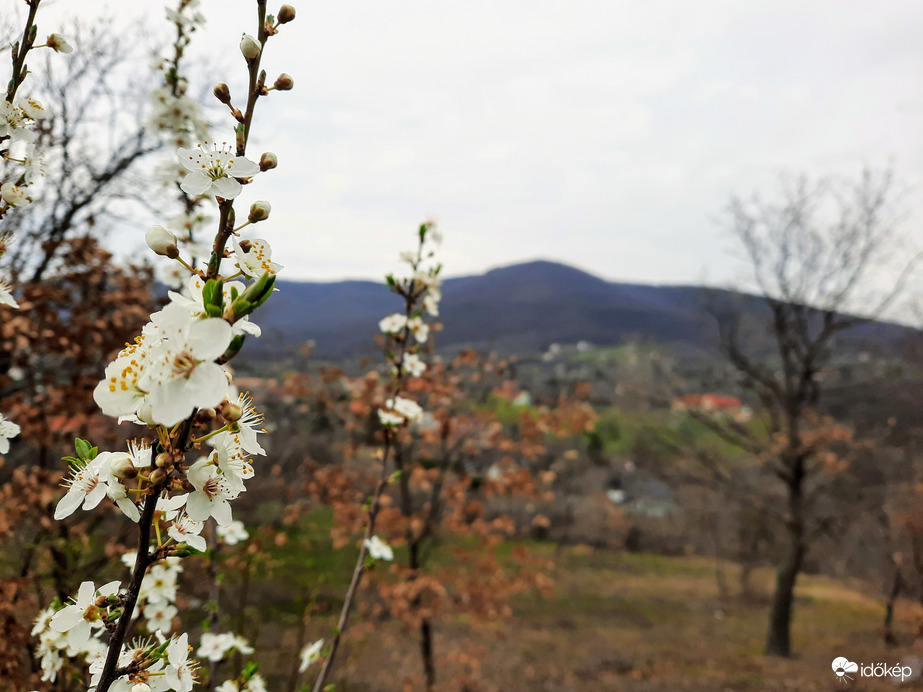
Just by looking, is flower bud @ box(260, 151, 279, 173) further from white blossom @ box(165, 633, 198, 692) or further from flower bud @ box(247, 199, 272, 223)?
white blossom @ box(165, 633, 198, 692)

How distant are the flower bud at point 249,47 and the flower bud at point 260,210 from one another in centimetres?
30

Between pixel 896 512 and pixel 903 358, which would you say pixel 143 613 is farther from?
pixel 903 358

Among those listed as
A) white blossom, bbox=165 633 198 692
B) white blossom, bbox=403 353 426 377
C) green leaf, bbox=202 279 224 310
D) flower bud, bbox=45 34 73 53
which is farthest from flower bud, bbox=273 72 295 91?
white blossom, bbox=403 353 426 377

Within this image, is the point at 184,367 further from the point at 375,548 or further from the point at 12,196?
the point at 375,548

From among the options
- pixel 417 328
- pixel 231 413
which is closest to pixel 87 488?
pixel 231 413

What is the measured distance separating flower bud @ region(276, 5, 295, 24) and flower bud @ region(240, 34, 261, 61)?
126mm

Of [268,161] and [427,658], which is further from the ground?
[268,161]

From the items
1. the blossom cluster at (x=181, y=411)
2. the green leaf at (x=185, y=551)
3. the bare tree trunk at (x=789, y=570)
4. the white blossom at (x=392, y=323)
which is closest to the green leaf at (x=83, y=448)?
the blossom cluster at (x=181, y=411)

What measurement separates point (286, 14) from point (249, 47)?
16 centimetres

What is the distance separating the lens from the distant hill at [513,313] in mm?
6891

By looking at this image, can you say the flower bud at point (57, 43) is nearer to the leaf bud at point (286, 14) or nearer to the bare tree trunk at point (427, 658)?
the leaf bud at point (286, 14)

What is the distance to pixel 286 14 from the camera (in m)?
1.10

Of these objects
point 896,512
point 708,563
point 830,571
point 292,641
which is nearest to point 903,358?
point 896,512

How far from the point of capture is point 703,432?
16.8 meters
